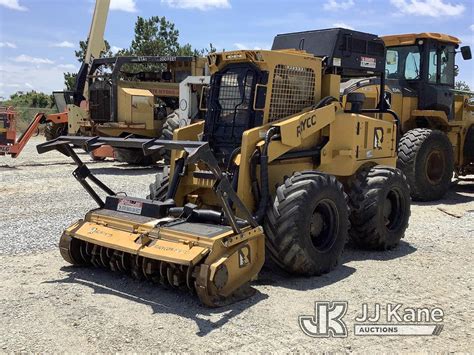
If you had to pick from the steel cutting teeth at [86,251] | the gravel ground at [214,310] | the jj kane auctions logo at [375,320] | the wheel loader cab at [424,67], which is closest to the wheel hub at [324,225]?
the gravel ground at [214,310]

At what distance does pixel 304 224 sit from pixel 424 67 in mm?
7089

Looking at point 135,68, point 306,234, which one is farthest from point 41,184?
point 135,68

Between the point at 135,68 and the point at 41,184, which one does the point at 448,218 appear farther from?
the point at 135,68

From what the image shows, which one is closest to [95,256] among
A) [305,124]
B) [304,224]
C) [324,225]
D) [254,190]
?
[254,190]

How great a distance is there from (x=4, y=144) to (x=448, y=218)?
1340cm

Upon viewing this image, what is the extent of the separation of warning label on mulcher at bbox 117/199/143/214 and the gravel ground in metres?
0.66

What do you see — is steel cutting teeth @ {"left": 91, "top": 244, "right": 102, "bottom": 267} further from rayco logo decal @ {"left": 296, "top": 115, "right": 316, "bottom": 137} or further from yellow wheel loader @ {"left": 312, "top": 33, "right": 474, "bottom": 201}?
yellow wheel loader @ {"left": 312, "top": 33, "right": 474, "bottom": 201}

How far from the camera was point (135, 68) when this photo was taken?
29.6 metres

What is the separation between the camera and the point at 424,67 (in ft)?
35.8

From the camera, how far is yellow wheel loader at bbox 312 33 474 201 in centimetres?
1010

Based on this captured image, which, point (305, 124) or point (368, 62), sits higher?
point (368, 62)

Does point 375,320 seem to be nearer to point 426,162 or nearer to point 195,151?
point 195,151

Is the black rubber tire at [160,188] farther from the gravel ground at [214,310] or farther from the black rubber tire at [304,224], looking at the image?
the black rubber tire at [304,224]

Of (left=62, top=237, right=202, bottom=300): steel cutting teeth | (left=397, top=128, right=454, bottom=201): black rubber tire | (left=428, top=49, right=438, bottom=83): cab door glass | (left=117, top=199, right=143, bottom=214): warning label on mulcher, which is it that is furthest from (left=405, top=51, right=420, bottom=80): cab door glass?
(left=62, top=237, right=202, bottom=300): steel cutting teeth
